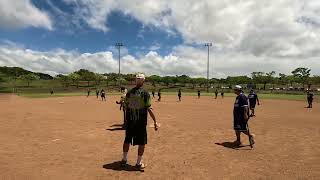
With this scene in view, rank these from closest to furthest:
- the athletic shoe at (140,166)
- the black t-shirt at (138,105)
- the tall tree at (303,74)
→ the black t-shirt at (138,105)
the athletic shoe at (140,166)
the tall tree at (303,74)

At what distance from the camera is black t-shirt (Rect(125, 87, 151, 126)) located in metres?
7.11

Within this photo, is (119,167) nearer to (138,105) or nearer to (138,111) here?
(138,111)

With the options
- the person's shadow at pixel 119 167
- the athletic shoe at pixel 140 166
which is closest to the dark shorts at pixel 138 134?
the athletic shoe at pixel 140 166

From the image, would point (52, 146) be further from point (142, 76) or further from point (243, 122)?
point (243, 122)

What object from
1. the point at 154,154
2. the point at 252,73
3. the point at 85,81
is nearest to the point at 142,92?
the point at 154,154

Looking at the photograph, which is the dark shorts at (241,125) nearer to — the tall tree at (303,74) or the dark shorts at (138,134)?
the dark shorts at (138,134)

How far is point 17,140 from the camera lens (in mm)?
11117

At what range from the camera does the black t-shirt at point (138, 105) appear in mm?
7109

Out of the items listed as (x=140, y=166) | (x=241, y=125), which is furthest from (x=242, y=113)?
(x=140, y=166)

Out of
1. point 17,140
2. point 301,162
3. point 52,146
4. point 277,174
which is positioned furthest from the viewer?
point 17,140

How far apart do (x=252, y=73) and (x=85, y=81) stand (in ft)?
230

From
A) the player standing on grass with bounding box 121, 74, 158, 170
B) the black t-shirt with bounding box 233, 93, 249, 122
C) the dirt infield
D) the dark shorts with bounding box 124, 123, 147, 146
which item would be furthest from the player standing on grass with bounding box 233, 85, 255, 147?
the dark shorts with bounding box 124, 123, 147, 146

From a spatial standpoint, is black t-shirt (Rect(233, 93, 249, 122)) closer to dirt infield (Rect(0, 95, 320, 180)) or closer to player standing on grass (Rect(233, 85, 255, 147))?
player standing on grass (Rect(233, 85, 255, 147))

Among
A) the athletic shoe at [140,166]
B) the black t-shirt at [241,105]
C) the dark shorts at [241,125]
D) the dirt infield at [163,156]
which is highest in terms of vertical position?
the black t-shirt at [241,105]
